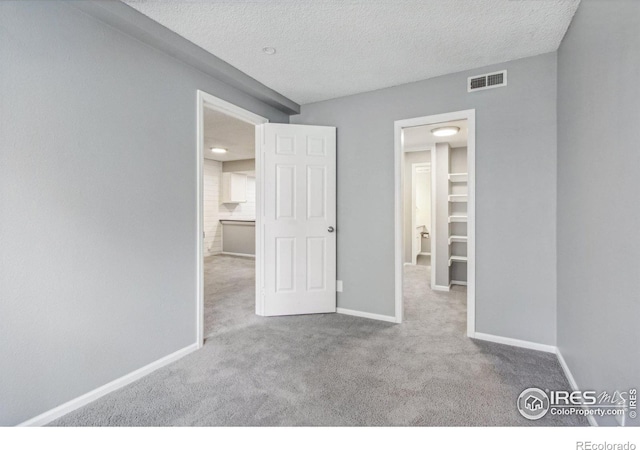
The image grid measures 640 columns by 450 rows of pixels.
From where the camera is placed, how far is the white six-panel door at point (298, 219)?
324cm

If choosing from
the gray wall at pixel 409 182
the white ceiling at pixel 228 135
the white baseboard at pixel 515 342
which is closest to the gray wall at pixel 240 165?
the white ceiling at pixel 228 135

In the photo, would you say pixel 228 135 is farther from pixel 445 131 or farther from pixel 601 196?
pixel 601 196

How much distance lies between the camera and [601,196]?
56.8 inches

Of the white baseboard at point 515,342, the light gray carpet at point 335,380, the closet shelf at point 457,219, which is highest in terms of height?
the closet shelf at point 457,219

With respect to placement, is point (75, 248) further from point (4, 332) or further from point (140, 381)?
point (140, 381)

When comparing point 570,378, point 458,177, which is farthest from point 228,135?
point 570,378

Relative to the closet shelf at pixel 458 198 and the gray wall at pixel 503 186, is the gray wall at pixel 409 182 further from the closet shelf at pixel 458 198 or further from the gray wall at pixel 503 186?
the gray wall at pixel 503 186

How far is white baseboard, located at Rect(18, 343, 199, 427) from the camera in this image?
1559mm

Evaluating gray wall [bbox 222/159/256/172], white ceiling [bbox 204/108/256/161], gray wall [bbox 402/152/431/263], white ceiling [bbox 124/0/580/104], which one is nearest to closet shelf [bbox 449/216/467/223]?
gray wall [bbox 402/152/431/263]

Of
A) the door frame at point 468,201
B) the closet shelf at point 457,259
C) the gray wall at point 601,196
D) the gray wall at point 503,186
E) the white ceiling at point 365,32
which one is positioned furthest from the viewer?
the closet shelf at point 457,259

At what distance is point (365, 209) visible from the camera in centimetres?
323

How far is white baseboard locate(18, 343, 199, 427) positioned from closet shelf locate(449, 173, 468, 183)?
14.6 feet
